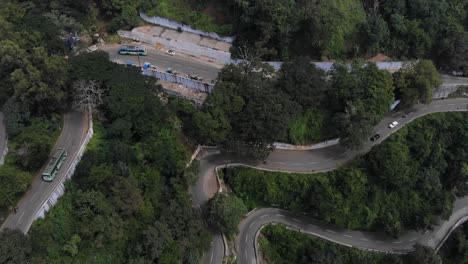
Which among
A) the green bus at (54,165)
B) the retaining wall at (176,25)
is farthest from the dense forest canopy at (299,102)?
the green bus at (54,165)

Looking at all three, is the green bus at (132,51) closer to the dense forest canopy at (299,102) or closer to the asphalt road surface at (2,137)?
the dense forest canopy at (299,102)

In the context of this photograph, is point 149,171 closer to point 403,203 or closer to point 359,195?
point 359,195

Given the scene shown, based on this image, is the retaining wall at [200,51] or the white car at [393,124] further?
the retaining wall at [200,51]

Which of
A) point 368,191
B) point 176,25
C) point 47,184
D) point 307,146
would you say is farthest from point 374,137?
point 47,184

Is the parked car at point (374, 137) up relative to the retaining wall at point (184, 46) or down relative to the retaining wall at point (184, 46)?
down

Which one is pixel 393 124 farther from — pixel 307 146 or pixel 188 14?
pixel 188 14

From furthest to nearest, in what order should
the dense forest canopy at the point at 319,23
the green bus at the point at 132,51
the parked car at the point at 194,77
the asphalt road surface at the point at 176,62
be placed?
1. the green bus at the point at 132,51
2. the asphalt road surface at the point at 176,62
3. the dense forest canopy at the point at 319,23
4. the parked car at the point at 194,77

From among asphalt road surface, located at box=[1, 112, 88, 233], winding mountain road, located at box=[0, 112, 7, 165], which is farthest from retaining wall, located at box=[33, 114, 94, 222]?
winding mountain road, located at box=[0, 112, 7, 165]
